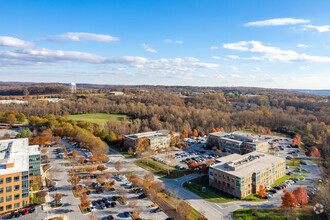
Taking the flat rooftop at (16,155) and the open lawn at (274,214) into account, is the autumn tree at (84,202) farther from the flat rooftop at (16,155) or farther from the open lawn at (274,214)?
the open lawn at (274,214)

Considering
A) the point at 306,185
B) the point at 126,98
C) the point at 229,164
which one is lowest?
the point at 306,185

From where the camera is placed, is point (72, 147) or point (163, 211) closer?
point (163, 211)

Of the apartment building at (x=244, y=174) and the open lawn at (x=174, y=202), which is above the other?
the apartment building at (x=244, y=174)

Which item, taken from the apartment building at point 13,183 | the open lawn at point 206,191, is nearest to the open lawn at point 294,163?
the open lawn at point 206,191

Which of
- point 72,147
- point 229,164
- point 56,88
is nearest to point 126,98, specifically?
point 72,147

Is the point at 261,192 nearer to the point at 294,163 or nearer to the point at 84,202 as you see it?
the point at 294,163

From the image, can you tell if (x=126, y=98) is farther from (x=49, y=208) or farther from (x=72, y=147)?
(x=49, y=208)
